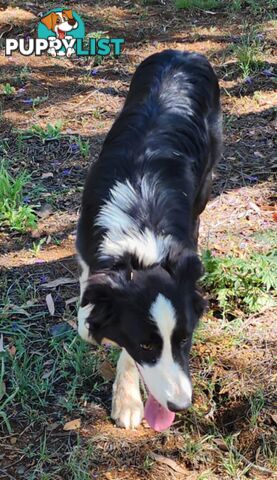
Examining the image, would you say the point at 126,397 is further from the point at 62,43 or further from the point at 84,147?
the point at 62,43

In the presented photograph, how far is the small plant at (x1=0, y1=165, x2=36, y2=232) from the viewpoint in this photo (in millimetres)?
4125

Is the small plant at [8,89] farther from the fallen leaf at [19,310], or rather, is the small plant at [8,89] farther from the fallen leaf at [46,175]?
the fallen leaf at [19,310]

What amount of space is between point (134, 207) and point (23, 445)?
1139mm

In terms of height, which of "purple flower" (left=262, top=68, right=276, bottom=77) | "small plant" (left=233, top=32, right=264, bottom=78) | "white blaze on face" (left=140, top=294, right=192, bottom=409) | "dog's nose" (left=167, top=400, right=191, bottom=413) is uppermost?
"white blaze on face" (left=140, top=294, right=192, bottom=409)

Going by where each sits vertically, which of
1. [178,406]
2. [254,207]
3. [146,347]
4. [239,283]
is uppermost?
[146,347]

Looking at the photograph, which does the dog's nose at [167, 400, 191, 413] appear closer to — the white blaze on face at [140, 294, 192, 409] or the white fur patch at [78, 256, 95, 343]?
the white blaze on face at [140, 294, 192, 409]

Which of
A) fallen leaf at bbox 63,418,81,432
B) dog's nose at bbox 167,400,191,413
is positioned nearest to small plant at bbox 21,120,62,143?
fallen leaf at bbox 63,418,81,432

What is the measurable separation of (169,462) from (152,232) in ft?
3.26

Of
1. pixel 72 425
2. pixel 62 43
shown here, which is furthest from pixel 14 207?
pixel 62 43

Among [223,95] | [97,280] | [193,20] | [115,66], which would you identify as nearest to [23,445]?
[97,280]

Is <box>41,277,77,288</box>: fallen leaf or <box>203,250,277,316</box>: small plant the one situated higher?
<box>203,250,277,316</box>: small plant

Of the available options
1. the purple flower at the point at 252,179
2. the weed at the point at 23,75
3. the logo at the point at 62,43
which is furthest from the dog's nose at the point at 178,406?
the logo at the point at 62,43

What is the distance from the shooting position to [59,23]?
6.91 meters

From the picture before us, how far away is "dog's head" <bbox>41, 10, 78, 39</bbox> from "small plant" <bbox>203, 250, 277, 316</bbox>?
402cm
